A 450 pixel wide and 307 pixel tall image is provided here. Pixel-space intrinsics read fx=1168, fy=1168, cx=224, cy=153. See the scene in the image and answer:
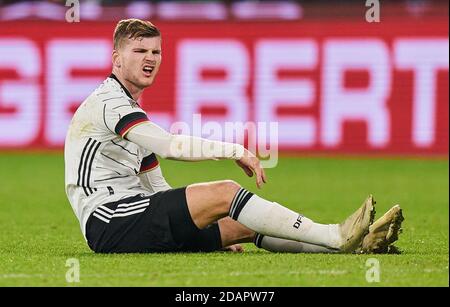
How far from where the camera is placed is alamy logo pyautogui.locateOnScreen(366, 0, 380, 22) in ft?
48.9

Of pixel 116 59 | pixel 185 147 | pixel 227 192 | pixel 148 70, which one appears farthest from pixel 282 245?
pixel 116 59

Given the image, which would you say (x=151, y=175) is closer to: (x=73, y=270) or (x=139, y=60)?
(x=139, y=60)

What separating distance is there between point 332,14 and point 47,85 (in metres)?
3.91

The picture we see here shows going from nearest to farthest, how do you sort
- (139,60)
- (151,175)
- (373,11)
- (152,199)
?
(152,199), (139,60), (151,175), (373,11)

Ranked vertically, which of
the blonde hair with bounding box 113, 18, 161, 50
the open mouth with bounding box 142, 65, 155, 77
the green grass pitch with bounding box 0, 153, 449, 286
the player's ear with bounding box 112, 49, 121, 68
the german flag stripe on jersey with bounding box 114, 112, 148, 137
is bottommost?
the green grass pitch with bounding box 0, 153, 449, 286

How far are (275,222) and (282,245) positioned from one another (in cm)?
46

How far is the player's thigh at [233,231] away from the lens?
6820 mm

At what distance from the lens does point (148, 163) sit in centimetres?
716

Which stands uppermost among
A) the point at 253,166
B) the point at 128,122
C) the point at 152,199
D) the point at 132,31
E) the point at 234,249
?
the point at 132,31

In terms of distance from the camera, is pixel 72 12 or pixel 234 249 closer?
pixel 234 249

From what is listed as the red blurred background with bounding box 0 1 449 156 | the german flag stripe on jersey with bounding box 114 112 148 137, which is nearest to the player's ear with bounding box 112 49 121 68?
the german flag stripe on jersey with bounding box 114 112 148 137

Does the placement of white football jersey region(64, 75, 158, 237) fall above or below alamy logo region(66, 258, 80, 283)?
above

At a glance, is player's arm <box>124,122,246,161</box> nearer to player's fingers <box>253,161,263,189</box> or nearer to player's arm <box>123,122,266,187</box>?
player's arm <box>123,122,266,187</box>

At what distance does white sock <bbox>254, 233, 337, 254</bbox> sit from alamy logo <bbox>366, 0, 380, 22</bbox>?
8.41 m
